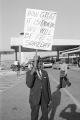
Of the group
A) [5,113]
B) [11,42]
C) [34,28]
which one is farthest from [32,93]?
[11,42]

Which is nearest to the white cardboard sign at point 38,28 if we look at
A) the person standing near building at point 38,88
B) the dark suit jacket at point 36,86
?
the person standing near building at point 38,88

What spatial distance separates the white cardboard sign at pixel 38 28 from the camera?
209 inches

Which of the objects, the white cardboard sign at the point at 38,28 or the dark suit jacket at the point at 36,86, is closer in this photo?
the dark suit jacket at the point at 36,86

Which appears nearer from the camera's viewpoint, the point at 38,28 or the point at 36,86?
the point at 36,86

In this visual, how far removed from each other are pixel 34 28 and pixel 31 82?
120cm

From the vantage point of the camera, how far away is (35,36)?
5.40m

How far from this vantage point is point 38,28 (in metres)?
5.38

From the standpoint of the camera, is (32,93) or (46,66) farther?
(46,66)

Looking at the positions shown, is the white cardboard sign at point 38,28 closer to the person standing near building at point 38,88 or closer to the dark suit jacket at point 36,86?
the person standing near building at point 38,88

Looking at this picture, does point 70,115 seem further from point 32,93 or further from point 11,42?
point 11,42

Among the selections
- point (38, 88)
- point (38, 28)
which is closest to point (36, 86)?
point (38, 88)

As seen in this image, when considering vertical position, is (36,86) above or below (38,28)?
below

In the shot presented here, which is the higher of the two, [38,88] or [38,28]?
[38,28]

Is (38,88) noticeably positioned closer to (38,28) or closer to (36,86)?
(36,86)
